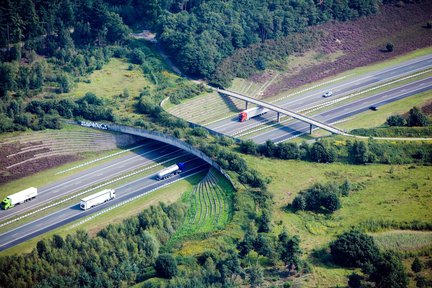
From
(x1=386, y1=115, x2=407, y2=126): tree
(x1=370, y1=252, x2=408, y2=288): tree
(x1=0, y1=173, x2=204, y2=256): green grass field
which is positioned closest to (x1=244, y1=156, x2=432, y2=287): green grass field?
(x1=370, y1=252, x2=408, y2=288): tree

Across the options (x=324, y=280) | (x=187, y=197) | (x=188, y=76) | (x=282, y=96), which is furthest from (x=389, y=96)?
(x=324, y=280)

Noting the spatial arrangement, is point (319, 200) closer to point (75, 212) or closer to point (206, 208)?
point (206, 208)

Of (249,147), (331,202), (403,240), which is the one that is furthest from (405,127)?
(403,240)

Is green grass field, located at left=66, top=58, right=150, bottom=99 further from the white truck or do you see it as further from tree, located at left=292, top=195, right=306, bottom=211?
tree, located at left=292, top=195, right=306, bottom=211

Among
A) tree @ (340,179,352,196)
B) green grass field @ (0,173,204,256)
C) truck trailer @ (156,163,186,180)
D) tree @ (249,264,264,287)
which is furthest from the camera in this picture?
truck trailer @ (156,163,186,180)

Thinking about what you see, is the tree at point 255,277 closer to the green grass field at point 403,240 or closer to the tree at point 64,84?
the green grass field at point 403,240
